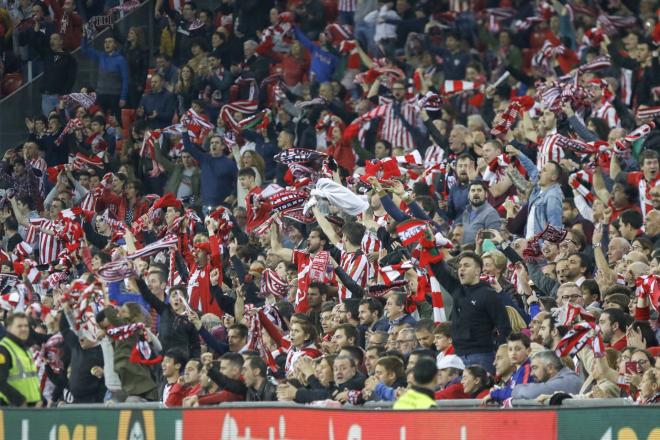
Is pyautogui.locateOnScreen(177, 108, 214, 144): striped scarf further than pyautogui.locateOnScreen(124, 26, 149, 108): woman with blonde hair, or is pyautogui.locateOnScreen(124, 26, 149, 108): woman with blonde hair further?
pyautogui.locateOnScreen(124, 26, 149, 108): woman with blonde hair

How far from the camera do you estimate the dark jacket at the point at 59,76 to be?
24312mm

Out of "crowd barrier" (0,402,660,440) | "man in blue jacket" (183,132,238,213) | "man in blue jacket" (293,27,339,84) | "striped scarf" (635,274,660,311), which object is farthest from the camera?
"man in blue jacket" (293,27,339,84)

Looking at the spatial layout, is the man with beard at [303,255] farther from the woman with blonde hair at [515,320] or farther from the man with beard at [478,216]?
the woman with blonde hair at [515,320]

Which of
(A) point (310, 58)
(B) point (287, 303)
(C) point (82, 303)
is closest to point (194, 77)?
(A) point (310, 58)

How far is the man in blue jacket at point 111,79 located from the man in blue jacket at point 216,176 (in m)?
3.81

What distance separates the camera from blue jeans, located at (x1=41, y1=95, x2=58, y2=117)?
952 inches

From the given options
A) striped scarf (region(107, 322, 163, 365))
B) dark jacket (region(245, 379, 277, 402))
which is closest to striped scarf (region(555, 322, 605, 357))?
dark jacket (region(245, 379, 277, 402))


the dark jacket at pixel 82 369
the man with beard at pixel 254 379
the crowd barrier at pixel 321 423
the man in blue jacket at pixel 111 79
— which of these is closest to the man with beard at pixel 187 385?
the man with beard at pixel 254 379

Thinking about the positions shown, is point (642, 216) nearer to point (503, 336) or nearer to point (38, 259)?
point (503, 336)

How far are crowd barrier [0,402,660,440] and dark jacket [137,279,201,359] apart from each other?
319 cm

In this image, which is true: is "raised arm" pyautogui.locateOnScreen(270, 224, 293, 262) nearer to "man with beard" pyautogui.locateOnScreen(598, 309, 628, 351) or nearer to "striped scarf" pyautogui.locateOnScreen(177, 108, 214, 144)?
"striped scarf" pyautogui.locateOnScreen(177, 108, 214, 144)

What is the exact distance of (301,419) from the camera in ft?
33.8

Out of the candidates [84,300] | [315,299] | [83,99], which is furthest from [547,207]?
[83,99]

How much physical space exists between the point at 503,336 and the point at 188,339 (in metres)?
3.22
